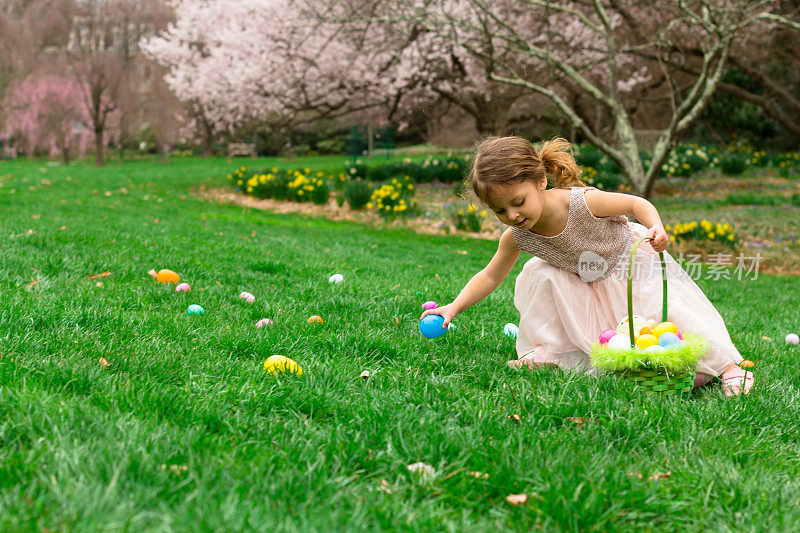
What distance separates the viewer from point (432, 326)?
9.98 ft

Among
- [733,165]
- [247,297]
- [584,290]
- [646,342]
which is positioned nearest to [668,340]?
[646,342]

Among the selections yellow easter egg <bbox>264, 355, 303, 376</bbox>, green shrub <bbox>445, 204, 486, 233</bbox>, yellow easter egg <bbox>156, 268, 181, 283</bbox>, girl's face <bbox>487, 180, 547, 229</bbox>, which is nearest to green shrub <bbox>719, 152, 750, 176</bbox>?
green shrub <bbox>445, 204, 486, 233</bbox>

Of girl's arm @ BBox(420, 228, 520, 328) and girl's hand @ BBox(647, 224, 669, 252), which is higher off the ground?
girl's hand @ BBox(647, 224, 669, 252)

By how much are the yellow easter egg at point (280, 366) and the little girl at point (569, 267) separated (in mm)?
915

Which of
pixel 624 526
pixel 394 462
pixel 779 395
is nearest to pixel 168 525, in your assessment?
pixel 394 462

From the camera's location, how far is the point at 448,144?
84.5 feet

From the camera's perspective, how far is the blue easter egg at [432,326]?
3.04 meters

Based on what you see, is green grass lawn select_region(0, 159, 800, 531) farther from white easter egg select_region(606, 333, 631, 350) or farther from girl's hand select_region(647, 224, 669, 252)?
girl's hand select_region(647, 224, 669, 252)

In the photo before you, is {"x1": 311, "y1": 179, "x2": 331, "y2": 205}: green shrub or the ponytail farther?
{"x1": 311, "y1": 179, "x2": 331, "y2": 205}: green shrub

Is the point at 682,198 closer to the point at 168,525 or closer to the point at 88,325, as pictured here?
the point at 88,325

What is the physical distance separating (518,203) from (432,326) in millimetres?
716

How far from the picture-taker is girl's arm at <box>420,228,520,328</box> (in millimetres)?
3156

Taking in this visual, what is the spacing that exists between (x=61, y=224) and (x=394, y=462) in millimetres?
5530

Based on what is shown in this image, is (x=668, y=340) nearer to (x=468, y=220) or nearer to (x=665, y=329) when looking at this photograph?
(x=665, y=329)
